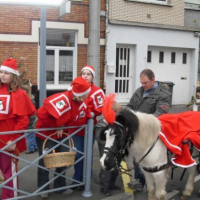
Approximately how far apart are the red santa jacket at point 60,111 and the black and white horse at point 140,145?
2.49 ft

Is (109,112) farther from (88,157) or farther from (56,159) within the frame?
(88,157)

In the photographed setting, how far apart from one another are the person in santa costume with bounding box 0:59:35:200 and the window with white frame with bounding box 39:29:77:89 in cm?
675

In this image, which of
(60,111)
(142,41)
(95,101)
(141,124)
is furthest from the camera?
(142,41)

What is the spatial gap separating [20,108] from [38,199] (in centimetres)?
147

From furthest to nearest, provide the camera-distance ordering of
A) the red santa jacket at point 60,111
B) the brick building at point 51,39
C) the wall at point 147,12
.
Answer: the wall at point 147,12 < the brick building at point 51,39 < the red santa jacket at point 60,111

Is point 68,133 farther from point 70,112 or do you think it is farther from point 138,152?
point 138,152

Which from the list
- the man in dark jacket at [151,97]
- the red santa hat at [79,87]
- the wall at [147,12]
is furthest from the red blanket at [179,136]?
the wall at [147,12]

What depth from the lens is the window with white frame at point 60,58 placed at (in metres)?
10.6

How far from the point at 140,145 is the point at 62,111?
1093 mm

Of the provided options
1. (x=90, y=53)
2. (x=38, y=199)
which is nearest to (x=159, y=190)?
(x=38, y=199)

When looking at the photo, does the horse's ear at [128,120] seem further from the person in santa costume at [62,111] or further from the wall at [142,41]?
the wall at [142,41]

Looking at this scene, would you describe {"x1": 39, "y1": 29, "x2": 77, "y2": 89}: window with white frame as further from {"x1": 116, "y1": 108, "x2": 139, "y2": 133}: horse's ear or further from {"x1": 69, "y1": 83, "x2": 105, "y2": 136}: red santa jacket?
{"x1": 116, "y1": 108, "x2": 139, "y2": 133}: horse's ear

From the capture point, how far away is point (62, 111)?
3.90 m

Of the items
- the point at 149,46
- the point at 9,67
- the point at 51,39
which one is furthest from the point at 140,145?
the point at 149,46
